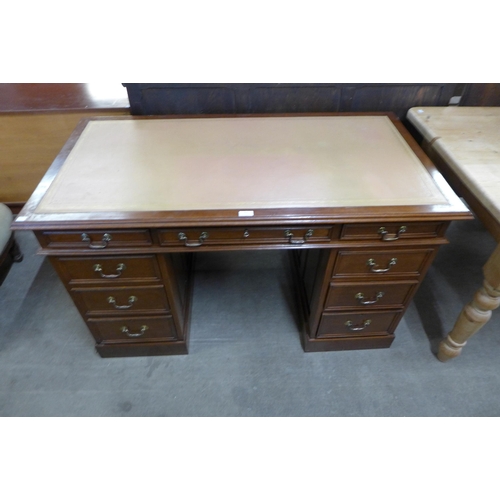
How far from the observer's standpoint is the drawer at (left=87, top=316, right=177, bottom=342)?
129cm

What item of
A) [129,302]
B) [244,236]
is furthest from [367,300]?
[129,302]

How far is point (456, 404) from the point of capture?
1335mm

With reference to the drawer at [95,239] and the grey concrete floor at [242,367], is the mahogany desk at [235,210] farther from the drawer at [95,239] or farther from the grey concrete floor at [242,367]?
the grey concrete floor at [242,367]

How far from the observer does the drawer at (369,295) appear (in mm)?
1201

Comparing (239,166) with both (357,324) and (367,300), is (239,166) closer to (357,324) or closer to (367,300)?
(367,300)

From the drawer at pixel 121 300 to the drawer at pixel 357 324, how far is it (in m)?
0.63

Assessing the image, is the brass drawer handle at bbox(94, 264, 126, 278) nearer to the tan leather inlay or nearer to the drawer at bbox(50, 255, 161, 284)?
the drawer at bbox(50, 255, 161, 284)

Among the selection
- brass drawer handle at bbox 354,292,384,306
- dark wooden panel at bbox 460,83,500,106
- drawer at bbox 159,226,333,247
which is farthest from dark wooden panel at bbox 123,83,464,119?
brass drawer handle at bbox 354,292,384,306

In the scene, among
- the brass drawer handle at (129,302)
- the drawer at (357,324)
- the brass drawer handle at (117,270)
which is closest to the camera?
the brass drawer handle at (117,270)

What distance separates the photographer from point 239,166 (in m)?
1.11

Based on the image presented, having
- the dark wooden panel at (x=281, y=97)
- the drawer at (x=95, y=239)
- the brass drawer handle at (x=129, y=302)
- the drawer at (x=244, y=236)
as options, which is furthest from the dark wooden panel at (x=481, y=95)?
the brass drawer handle at (x=129, y=302)

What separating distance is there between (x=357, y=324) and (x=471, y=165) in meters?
0.70

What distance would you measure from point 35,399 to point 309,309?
1.16 metres

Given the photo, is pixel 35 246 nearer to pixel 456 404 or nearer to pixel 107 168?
pixel 107 168
